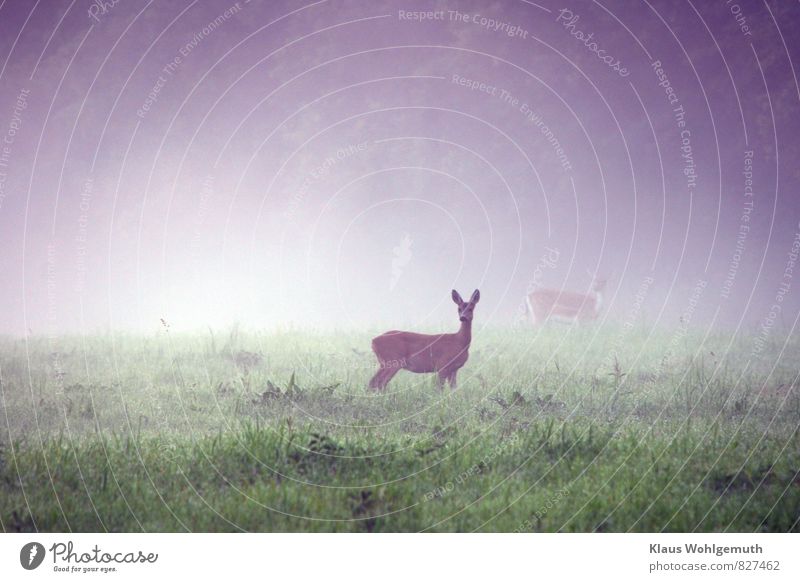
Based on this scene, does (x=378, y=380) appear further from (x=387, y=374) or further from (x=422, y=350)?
(x=422, y=350)

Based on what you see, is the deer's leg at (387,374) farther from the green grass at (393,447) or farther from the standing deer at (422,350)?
the green grass at (393,447)

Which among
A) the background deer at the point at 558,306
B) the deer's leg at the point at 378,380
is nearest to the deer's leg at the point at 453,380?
the deer's leg at the point at 378,380

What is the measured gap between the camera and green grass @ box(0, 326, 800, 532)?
22.3 ft

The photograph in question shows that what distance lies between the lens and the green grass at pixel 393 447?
6.80 metres

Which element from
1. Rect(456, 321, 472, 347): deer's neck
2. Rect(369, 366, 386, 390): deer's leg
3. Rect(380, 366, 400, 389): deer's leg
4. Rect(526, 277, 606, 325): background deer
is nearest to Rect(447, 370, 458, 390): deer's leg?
Rect(456, 321, 472, 347): deer's neck

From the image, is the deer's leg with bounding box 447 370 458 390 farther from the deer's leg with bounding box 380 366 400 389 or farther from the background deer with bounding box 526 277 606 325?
the background deer with bounding box 526 277 606 325
